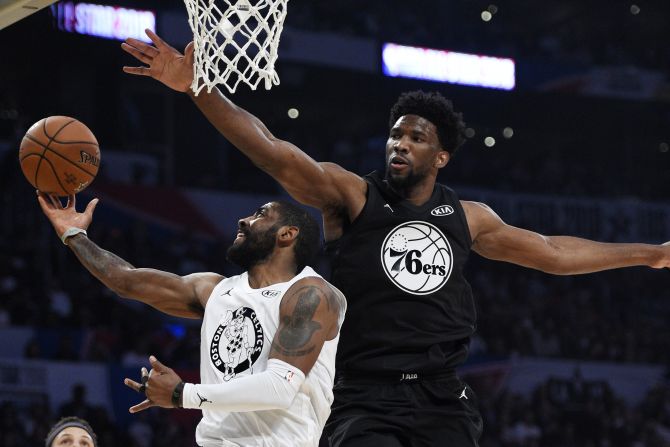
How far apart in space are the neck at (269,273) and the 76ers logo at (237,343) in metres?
0.17

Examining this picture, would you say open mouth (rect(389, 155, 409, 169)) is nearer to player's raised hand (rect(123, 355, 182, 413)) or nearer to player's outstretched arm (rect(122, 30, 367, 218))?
Answer: player's outstretched arm (rect(122, 30, 367, 218))

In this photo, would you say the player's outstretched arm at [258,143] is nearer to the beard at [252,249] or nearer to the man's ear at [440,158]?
the beard at [252,249]

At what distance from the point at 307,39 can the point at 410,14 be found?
3.14m

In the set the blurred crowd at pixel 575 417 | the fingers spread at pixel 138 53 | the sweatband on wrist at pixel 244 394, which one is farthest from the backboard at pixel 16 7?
the blurred crowd at pixel 575 417

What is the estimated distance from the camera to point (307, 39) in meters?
19.0

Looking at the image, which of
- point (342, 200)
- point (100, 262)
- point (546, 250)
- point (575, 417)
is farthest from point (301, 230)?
point (575, 417)

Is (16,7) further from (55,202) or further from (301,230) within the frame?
(301,230)

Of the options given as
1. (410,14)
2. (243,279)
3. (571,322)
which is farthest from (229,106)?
(410,14)

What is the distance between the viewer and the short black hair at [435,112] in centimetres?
465

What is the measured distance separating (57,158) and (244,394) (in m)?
1.47

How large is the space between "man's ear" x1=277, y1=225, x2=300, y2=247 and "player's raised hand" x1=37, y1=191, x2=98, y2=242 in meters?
0.87

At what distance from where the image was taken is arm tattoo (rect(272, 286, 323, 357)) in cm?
382

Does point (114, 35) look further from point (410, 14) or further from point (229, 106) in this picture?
point (229, 106)

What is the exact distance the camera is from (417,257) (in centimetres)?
438
